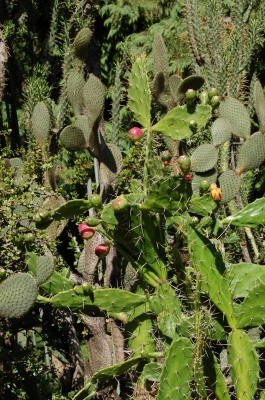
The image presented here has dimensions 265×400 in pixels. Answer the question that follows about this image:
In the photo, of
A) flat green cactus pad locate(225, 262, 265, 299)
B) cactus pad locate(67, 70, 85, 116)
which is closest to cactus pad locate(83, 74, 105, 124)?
cactus pad locate(67, 70, 85, 116)

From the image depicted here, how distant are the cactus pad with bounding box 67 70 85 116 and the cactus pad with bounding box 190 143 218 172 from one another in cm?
95

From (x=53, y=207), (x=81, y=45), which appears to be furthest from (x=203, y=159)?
(x=81, y=45)

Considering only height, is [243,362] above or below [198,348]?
below

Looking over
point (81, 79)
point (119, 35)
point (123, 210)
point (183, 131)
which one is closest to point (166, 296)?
point (123, 210)

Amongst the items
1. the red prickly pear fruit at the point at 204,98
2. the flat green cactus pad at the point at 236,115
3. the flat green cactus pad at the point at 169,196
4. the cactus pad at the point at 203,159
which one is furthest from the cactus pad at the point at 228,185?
the flat green cactus pad at the point at 169,196

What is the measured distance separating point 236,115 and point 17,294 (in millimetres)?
1619

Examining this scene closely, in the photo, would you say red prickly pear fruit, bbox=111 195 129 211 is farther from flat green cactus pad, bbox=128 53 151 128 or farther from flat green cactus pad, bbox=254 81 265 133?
flat green cactus pad, bbox=254 81 265 133

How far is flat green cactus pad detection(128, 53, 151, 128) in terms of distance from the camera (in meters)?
2.94

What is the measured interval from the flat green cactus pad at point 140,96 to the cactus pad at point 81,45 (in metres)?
0.87

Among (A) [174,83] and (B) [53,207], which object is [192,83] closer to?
(A) [174,83]

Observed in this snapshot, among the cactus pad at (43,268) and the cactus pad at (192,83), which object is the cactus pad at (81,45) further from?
the cactus pad at (43,268)

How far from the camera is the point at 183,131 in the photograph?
115 inches

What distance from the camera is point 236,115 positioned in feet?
12.1

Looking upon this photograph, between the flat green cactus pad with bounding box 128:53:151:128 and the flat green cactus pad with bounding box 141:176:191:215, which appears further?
the flat green cactus pad with bounding box 128:53:151:128
